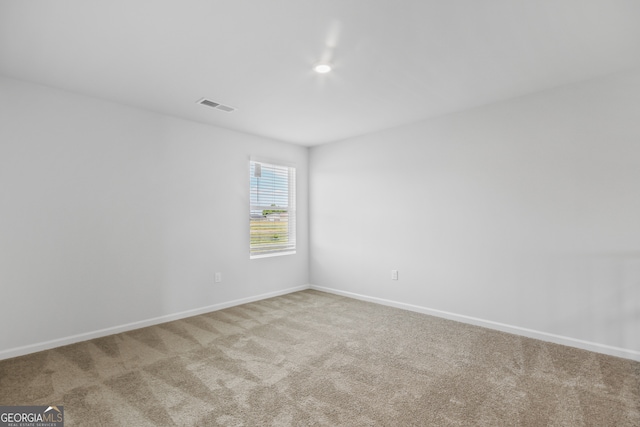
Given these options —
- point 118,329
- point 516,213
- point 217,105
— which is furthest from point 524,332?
point 118,329

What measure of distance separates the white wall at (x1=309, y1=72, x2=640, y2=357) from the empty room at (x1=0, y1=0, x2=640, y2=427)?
0.02 meters

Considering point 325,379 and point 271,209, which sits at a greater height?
point 271,209

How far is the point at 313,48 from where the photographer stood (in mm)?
2225

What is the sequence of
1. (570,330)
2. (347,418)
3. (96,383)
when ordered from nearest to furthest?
(347,418) < (96,383) < (570,330)

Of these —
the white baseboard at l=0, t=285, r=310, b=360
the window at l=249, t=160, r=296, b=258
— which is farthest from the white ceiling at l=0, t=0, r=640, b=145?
the white baseboard at l=0, t=285, r=310, b=360

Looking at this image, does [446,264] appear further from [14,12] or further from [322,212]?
[14,12]

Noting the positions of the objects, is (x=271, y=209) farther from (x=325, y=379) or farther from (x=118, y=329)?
(x=325, y=379)

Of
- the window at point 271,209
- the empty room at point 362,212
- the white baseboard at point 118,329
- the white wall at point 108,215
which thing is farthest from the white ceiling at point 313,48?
the white baseboard at point 118,329

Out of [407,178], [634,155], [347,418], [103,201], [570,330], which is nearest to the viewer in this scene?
[347,418]

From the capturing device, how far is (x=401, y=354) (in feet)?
8.71

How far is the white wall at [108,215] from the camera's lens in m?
2.65

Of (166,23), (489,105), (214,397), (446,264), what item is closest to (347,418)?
(214,397)

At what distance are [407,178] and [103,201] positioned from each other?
11.5ft

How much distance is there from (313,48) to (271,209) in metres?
2.83
